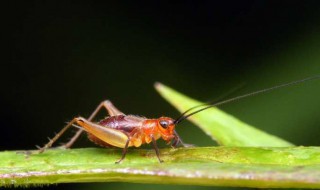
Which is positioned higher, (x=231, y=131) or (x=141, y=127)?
(x=231, y=131)

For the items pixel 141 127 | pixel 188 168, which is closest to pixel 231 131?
pixel 188 168

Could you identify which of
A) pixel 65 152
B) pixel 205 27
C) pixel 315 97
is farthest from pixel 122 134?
pixel 205 27

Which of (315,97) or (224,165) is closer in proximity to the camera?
(224,165)

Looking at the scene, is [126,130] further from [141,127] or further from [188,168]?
[188,168]

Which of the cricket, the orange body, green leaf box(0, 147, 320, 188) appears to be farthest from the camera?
the orange body

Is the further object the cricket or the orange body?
the orange body

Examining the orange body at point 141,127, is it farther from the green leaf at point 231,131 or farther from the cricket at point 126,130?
the green leaf at point 231,131

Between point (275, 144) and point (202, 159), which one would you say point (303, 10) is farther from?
point (202, 159)

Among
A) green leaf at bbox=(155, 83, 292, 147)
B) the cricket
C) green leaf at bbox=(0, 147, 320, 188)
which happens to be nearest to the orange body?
the cricket

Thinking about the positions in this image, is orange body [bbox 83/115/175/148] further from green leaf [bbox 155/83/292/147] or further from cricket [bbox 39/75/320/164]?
green leaf [bbox 155/83/292/147]
